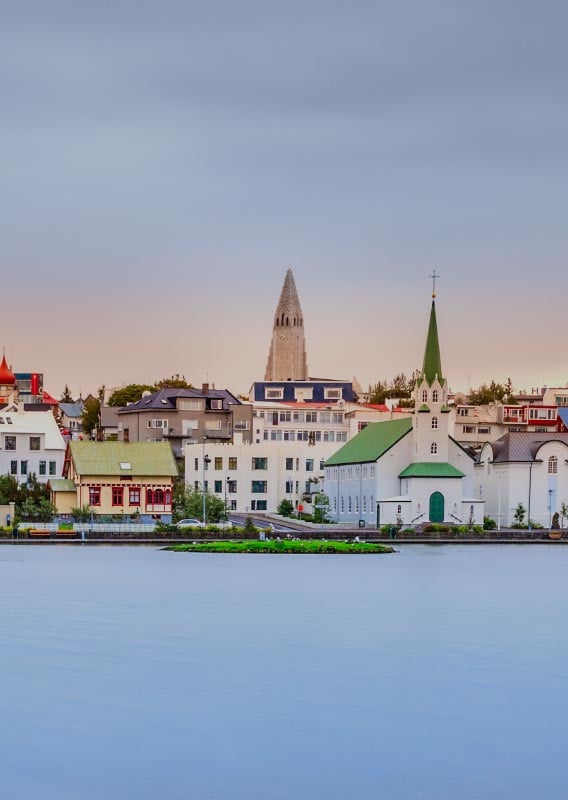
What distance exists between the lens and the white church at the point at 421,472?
112250 millimetres

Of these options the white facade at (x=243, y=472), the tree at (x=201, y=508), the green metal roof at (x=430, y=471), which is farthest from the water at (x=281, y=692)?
the white facade at (x=243, y=472)

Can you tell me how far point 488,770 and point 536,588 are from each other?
41034mm

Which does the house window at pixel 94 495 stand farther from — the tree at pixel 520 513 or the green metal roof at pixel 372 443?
the tree at pixel 520 513

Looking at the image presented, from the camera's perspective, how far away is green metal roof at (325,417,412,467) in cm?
11681

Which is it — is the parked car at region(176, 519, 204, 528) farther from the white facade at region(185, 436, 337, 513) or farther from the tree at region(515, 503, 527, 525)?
the tree at region(515, 503, 527, 525)

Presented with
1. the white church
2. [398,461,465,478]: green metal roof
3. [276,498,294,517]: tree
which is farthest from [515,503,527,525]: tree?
[276,498,294,517]: tree

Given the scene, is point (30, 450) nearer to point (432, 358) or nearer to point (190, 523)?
point (190, 523)

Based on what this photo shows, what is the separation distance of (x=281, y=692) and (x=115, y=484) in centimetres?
7480

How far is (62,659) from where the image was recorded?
42.7 meters

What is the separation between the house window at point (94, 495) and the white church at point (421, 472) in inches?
744

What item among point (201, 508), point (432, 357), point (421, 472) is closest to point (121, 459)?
point (201, 508)

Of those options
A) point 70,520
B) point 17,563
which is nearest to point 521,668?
point 17,563

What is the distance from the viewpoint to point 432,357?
11669 cm

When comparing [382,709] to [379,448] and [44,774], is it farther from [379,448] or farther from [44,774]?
[379,448]
